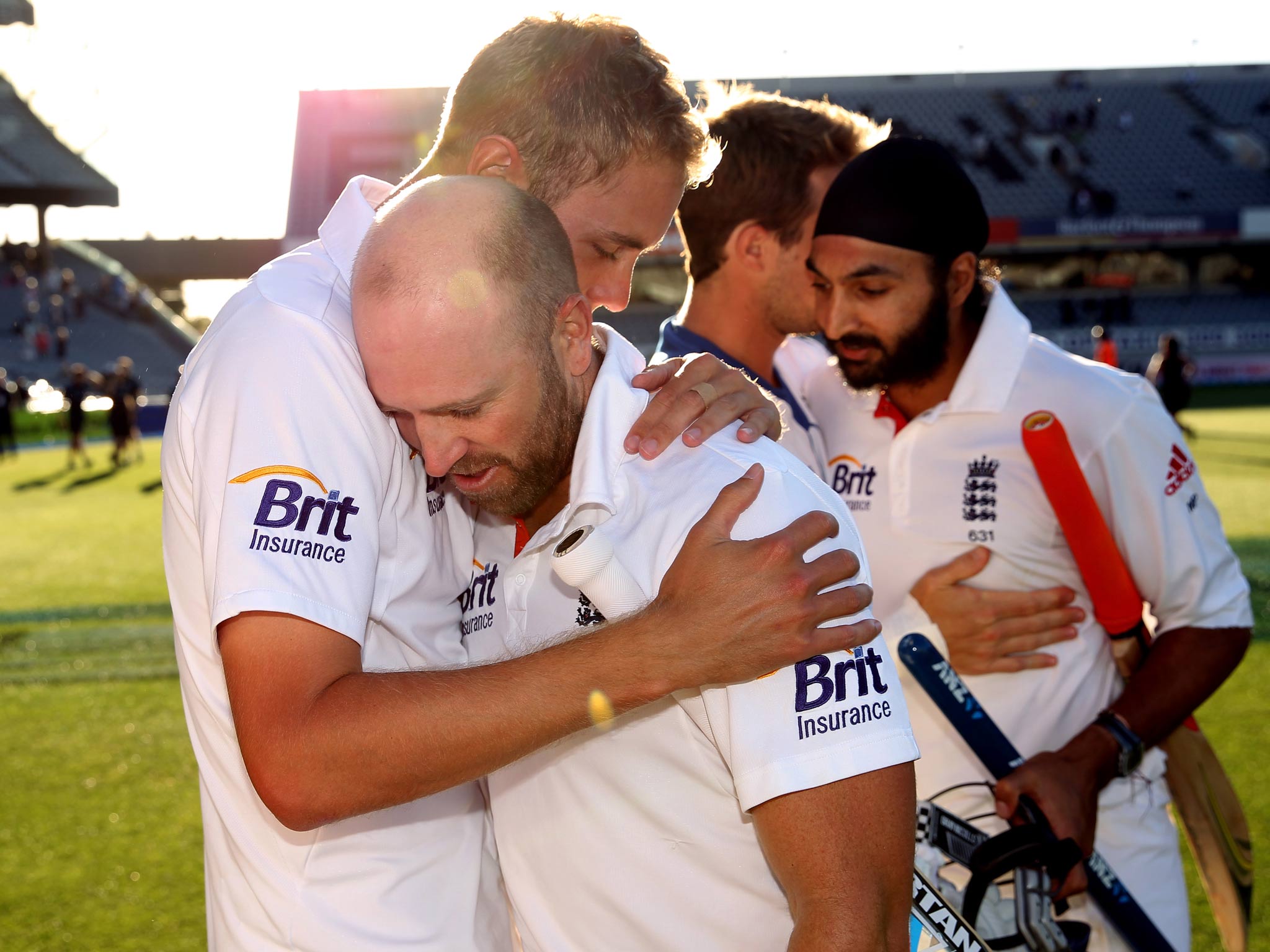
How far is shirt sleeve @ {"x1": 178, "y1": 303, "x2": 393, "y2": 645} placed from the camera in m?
1.49

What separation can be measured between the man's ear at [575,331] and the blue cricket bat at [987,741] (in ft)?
4.02

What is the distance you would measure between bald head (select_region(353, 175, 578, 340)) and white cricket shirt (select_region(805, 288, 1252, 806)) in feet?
4.63

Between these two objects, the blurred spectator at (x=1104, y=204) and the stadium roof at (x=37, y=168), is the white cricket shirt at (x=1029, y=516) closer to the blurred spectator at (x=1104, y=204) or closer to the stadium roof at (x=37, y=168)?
the stadium roof at (x=37, y=168)

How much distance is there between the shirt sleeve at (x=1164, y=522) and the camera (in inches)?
102

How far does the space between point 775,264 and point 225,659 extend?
6.59 feet

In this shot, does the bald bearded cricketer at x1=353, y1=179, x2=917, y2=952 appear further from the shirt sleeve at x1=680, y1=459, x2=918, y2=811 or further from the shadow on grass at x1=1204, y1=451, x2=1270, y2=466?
the shadow on grass at x1=1204, y1=451, x2=1270, y2=466

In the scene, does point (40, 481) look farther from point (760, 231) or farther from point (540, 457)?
point (540, 457)

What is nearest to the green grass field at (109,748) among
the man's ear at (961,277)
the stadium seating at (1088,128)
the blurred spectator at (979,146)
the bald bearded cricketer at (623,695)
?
the man's ear at (961,277)

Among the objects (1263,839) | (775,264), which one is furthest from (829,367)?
(1263,839)

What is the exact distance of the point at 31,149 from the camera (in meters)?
30.8

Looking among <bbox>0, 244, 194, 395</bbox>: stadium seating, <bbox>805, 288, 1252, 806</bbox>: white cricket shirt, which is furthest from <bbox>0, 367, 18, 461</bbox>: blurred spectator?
<bbox>805, 288, 1252, 806</bbox>: white cricket shirt

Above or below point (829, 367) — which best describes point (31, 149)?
below

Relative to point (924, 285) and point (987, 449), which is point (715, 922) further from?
point (924, 285)

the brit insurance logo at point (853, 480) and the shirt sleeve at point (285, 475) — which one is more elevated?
the shirt sleeve at point (285, 475)
